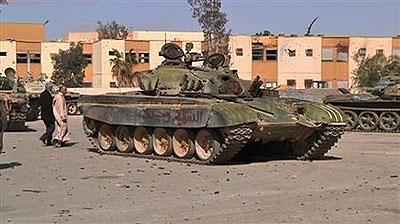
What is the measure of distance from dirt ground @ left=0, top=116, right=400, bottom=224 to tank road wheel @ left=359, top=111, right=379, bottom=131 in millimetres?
11453

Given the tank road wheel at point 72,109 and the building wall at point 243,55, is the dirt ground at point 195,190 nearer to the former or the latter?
the tank road wheel at point 72,109

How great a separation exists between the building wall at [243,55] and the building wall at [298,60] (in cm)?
268

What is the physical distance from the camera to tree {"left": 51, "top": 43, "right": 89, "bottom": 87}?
2734 inches

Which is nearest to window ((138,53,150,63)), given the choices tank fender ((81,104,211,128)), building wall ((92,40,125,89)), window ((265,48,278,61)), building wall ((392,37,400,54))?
building wall ((92,40,125,89))

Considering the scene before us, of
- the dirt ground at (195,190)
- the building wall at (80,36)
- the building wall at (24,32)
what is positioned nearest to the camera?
the dirt ground at (195,190)

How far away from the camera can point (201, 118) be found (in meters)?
15.7

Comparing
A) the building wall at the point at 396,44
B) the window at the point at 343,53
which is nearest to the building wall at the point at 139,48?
the window at the point at 343,53

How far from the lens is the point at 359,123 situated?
97.1 ft

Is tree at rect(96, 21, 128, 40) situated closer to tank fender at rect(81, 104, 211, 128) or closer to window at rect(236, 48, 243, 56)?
window at rect(236, 48, 243, 56)

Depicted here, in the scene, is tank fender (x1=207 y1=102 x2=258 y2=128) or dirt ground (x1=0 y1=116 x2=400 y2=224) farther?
tank fender (x1=207 y1=102 x2=258 y2=128)

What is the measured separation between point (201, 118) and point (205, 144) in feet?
2.59

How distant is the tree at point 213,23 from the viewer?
59906mm

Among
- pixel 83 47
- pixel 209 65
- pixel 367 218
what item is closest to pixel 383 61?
pixel 83 47

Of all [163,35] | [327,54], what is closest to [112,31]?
[163,35]
